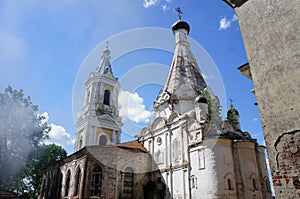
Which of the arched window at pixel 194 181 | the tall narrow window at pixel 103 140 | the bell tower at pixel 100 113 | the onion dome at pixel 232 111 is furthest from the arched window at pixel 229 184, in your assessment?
the tall narrow window at pixel 103 140

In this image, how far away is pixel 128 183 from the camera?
61.9ft

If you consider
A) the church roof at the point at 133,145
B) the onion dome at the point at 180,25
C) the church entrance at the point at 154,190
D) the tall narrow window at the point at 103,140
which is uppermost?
the onion dome at the point at 180,25

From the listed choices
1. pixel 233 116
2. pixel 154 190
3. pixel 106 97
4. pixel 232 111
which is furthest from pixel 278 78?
pixel 106 97

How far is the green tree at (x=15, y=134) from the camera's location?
2583cm

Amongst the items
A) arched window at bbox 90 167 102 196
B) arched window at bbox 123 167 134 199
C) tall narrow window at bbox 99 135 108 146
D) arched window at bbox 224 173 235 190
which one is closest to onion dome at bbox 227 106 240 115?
arched window at bbox 224 173 235 190

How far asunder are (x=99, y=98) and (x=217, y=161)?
2054cm

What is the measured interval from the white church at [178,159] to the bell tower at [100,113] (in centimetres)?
590

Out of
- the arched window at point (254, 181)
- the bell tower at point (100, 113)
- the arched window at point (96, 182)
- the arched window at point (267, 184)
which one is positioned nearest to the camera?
the arched window at point (254, 181)

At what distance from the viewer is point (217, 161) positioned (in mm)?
15297

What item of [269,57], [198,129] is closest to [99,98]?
[198,129]

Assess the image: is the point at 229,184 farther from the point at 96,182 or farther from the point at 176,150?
the point at 96,182

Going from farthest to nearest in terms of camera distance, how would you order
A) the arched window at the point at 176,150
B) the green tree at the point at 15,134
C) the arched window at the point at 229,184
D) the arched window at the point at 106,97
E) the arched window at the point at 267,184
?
the arched window at the point at 106,97, the green tree at the point at 15,134, the arched window at the point at 176,150, the arched window at the point at 267,184, the arched window at the point at 229,184

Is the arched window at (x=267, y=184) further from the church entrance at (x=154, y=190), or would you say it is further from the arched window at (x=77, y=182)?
the arched window at (x=77, y=182)

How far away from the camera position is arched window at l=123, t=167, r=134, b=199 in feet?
60.5
